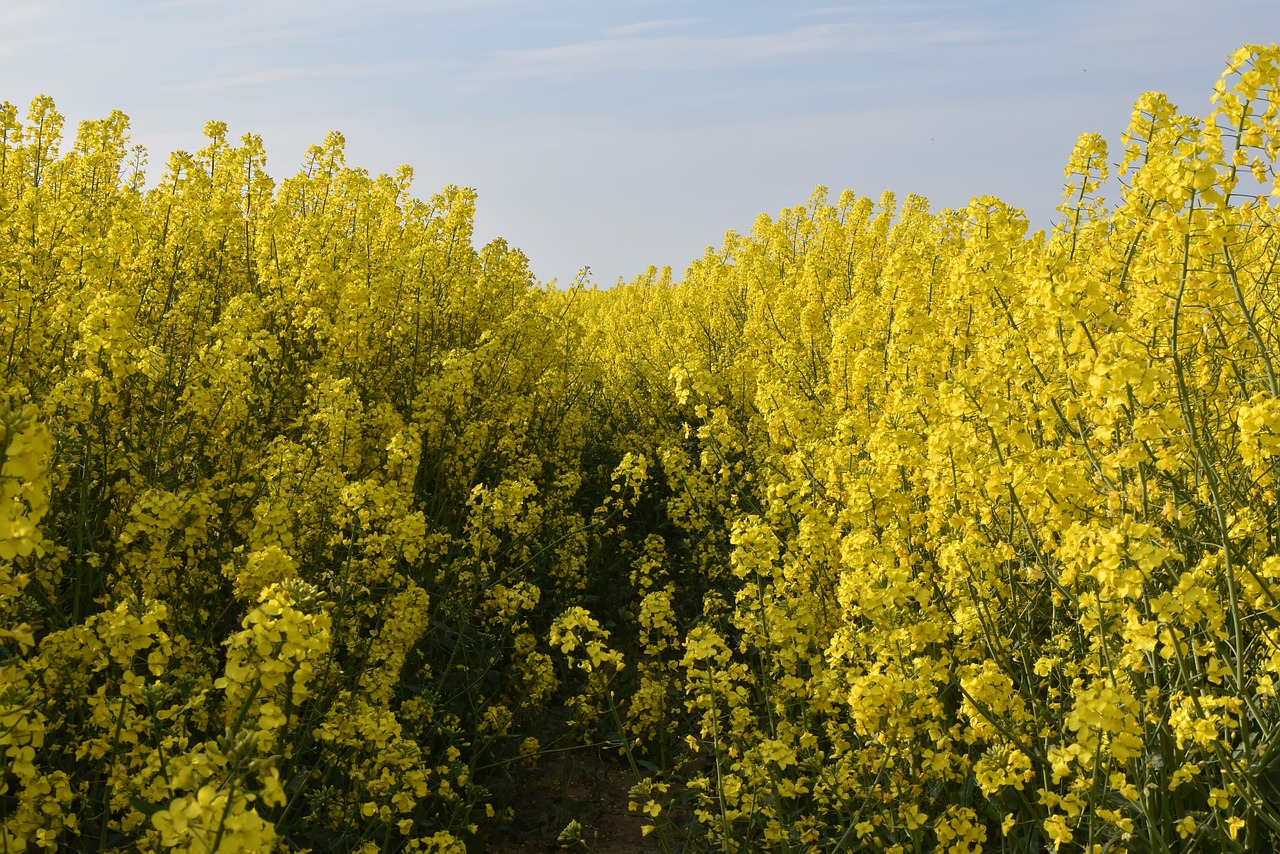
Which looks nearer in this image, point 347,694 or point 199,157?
point 347,694

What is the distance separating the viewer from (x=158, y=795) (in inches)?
93.8

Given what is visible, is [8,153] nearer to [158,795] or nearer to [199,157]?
[199,157]

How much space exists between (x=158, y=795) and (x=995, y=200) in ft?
10.6

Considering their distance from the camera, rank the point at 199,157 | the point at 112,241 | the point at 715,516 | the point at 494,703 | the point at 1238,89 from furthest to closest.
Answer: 1. the point at 199,157
2. the point at 715,516
3. the point at 112,241
4. the point at 494,703
5. the point at 1238,89

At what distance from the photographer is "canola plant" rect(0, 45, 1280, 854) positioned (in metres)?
2.37

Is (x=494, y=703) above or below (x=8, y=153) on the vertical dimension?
below

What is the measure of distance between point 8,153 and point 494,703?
6160 millimetres

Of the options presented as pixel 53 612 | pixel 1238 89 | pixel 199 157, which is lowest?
pixel 53 612

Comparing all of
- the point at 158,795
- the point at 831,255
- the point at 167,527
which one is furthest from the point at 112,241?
the point at 831,255

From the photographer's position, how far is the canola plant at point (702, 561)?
2.37 meters

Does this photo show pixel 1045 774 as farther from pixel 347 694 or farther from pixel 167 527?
pixel 167 527

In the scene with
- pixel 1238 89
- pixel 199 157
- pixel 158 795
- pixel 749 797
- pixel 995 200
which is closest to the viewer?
pixel 158 795

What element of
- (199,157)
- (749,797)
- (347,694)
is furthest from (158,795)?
(199,157)

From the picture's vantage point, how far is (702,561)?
512 cm
